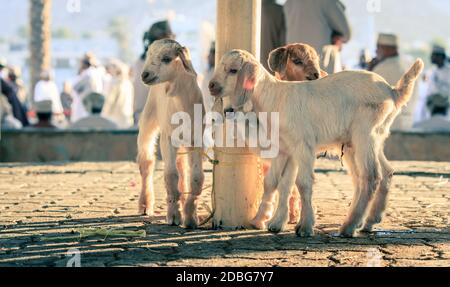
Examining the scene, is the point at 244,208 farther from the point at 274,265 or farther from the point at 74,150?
the point at 74,150

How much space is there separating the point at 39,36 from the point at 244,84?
25.4 metres

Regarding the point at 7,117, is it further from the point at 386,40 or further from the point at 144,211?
the point at 144,211

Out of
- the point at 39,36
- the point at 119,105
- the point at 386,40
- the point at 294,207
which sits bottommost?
the point at 294,207

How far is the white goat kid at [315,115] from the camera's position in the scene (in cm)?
905

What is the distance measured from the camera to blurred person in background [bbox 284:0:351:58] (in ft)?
45.5

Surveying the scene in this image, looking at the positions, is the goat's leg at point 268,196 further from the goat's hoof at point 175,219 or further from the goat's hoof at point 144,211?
the goat's hoof at point 144,211

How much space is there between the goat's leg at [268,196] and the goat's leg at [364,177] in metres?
0.62

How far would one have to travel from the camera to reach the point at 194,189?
9.59m

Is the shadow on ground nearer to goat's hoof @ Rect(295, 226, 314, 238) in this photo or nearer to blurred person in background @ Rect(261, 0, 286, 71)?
goat's hoof @ Rect(295, 226, 314, 238)

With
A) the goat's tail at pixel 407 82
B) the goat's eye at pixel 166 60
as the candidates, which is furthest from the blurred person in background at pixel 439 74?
the goat's eye at pixel 166 60

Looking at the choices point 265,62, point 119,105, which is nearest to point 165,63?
point 265,62

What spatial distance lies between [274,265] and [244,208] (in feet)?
6.37

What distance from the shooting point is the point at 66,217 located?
33.9 ft
